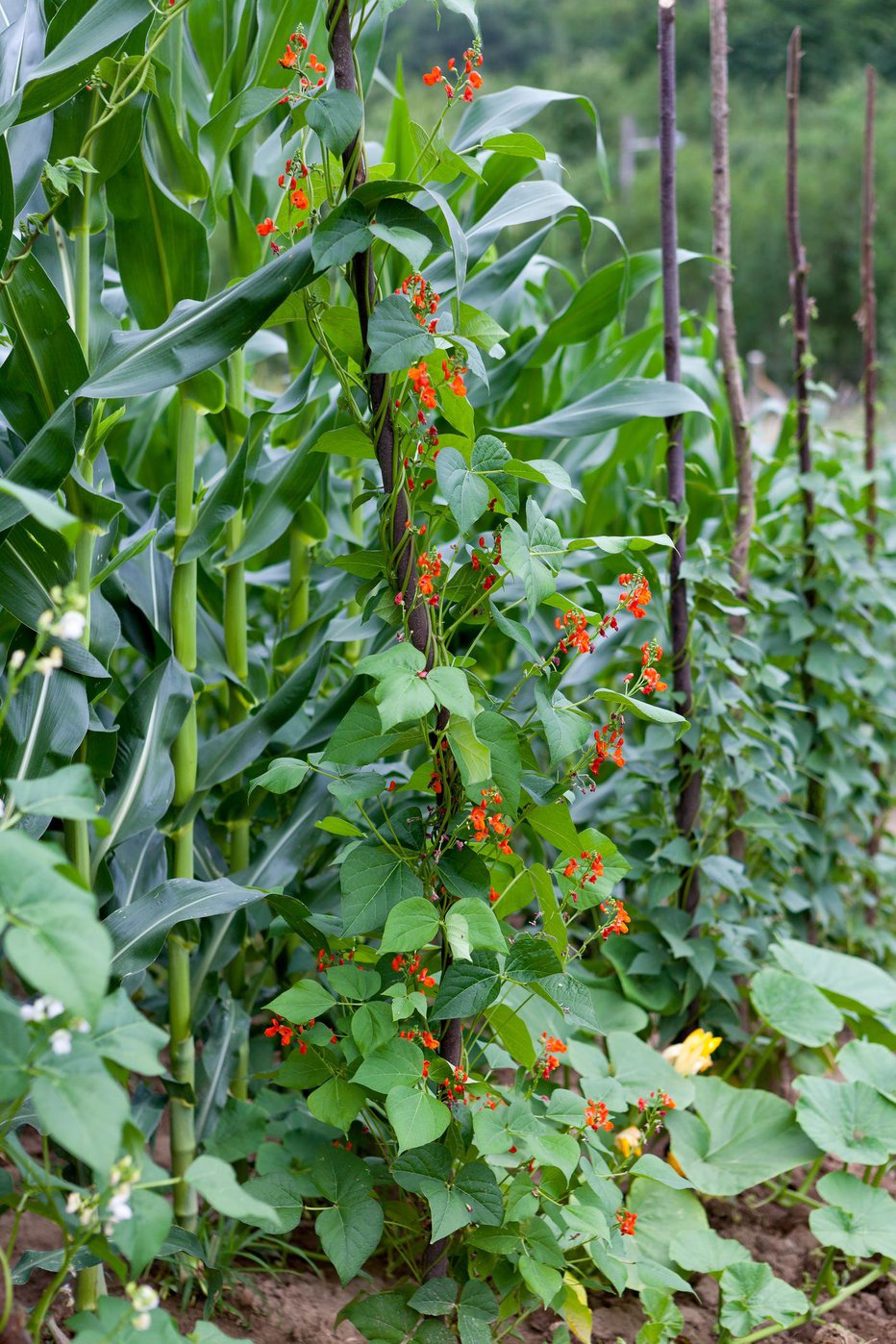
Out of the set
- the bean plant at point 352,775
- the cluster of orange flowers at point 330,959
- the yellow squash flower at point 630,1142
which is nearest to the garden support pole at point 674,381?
the bean plant at point 352,775

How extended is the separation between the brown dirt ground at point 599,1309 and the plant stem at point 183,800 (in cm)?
15

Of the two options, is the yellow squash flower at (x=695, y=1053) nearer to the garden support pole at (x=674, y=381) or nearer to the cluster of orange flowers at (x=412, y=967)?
the garden support pole at (x=674, y=381)

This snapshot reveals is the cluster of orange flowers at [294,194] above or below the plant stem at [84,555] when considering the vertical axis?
above

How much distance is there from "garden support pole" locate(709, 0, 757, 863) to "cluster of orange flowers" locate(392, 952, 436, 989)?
A: 3.19 ft

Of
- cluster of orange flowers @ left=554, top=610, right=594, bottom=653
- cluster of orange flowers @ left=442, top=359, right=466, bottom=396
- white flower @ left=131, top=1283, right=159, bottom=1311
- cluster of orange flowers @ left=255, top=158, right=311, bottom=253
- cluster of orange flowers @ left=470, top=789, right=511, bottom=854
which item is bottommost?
white flower @ left=131, top=1283, right=159, bottom=1311

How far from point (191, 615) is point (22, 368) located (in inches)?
16.2

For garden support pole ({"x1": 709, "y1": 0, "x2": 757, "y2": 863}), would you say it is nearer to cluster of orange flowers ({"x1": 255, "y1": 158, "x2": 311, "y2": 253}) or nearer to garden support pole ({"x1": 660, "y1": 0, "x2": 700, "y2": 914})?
garden support pole ({"x1": 660, "y1": 0, "x2": 700, "y2": 914})

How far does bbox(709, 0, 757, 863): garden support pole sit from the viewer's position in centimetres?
203

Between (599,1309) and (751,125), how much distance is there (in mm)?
30919

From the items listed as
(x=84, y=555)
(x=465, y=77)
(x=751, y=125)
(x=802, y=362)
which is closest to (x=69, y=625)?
(x=84, y=555)

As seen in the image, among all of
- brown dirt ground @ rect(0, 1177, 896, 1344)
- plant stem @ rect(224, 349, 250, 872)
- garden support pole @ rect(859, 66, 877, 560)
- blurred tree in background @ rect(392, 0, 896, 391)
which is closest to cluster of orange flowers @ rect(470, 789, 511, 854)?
plant stem @ rect(224, 349, 250, 872)

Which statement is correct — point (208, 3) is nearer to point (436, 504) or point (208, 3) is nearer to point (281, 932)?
point (436, 504)

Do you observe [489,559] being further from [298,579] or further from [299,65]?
[298,579]

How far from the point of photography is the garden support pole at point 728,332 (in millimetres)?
2027
